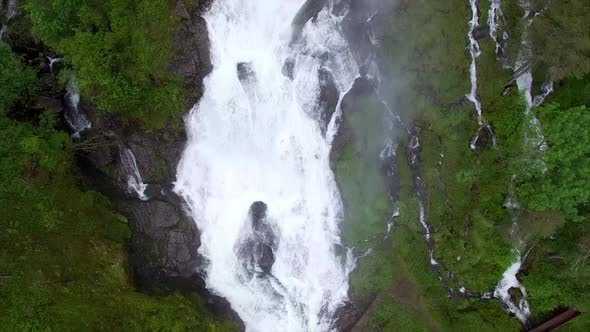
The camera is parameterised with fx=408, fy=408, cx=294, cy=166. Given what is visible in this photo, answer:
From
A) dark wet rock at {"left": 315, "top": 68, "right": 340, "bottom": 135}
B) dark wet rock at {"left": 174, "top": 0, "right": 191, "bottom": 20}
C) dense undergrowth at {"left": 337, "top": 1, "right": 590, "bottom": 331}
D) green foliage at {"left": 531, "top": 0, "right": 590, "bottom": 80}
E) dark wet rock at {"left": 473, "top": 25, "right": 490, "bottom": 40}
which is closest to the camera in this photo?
green foliage at {"left": 531, "top": 0, "right": 590, "bottom": 80}

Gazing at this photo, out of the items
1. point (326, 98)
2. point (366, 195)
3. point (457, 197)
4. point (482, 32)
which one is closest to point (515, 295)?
point (457, 197)

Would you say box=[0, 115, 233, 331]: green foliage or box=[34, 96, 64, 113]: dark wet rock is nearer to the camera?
box=[0, 115, 233, 331]: green foliage

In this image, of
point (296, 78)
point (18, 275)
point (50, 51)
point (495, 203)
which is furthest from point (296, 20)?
point (18, 275)

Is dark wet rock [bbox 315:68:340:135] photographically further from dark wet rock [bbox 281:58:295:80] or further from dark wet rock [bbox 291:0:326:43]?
dark wet rock [bbox 291:0:326:43]

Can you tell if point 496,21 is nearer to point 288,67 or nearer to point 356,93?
point 356,93

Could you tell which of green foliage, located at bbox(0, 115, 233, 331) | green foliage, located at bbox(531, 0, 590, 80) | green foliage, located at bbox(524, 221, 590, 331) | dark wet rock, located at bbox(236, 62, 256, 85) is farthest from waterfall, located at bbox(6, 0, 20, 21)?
green foliage, located at bbox(524, 221, 590, 331)

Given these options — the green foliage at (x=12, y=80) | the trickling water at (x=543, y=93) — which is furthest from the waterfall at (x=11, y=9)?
the trickling water at (x=543, y=93)
